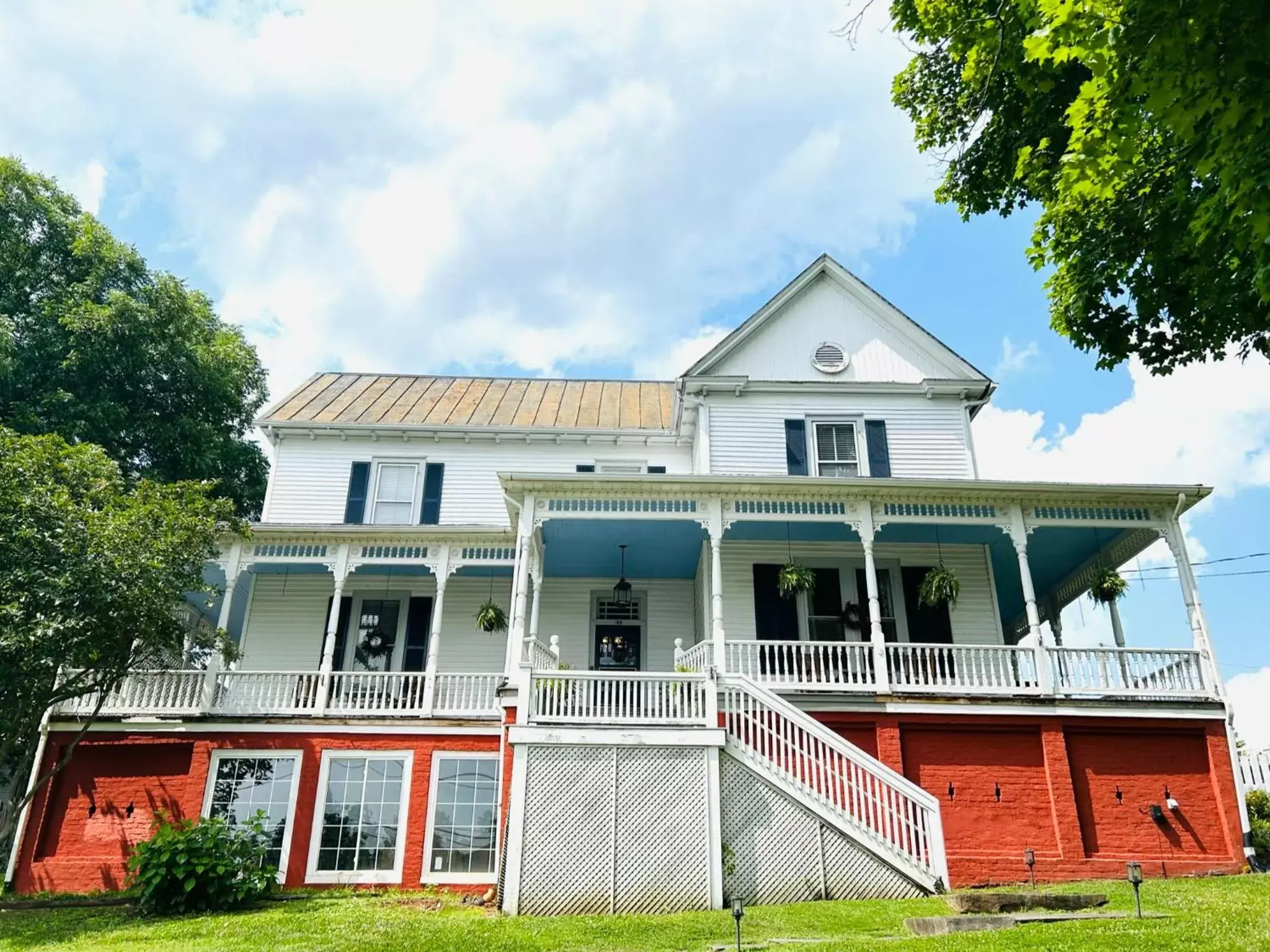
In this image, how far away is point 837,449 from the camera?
727 inches

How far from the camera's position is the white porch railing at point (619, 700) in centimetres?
1203

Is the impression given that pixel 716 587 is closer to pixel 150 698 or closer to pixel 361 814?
pixel 361 814

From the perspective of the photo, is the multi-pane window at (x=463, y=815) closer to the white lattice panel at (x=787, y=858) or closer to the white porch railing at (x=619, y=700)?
the white porch railing at (x=619, y=700)

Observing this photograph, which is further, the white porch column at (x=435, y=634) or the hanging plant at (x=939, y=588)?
the white porch column at (x=435, y=634)

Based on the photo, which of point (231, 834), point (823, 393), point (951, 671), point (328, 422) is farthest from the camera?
point (328, 422)

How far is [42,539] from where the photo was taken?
12.9 metres

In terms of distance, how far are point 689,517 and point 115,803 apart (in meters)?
10.7

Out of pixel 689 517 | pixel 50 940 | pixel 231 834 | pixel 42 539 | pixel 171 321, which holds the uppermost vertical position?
pixel 171 321

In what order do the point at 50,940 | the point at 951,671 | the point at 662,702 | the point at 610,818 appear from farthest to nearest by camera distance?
the point at 951,671
the point at 662,702
the point at 610,818
the point at 50,940

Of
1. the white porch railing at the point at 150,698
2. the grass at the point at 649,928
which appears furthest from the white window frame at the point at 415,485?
the grass at the point at 649,928

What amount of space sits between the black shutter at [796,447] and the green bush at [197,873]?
11603 mm

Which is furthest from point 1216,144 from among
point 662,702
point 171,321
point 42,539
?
point 171,321

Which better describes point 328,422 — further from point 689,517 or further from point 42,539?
point 689,517

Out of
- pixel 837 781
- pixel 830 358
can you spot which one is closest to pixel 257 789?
pixel 837 781
